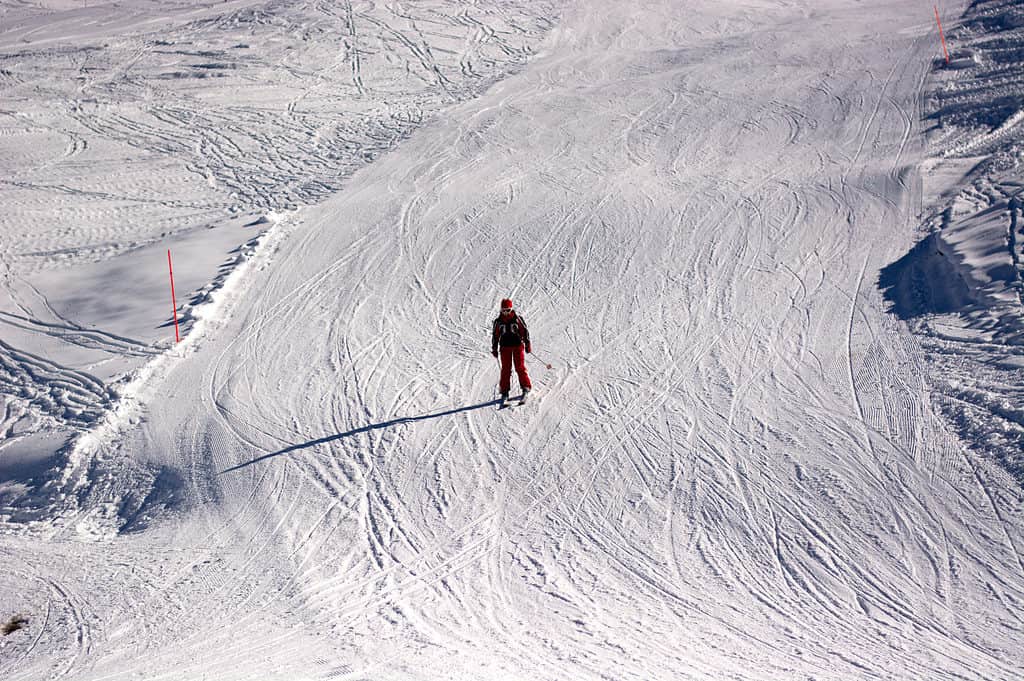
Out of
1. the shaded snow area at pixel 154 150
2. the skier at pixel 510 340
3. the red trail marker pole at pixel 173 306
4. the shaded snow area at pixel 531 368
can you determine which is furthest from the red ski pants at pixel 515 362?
the red trail marker pole at pixel 173 306

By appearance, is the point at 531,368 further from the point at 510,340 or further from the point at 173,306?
the point at 173,306

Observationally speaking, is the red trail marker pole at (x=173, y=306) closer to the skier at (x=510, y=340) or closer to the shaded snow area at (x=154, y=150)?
the shaded snow area at (x=154, y=150)

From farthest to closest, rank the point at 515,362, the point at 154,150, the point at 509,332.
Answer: the point at 154,150 < the point at 515,362 < the point at 509,332

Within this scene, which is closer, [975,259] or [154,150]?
[975,259]

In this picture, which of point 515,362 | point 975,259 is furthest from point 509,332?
point 975,259

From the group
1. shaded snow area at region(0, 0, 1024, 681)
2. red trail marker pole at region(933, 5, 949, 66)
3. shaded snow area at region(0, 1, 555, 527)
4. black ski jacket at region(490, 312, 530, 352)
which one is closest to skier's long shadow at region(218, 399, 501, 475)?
shaded snow area at region(0, 0, 1024, 681)

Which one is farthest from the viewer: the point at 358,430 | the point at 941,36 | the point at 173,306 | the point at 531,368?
the point at 941,36

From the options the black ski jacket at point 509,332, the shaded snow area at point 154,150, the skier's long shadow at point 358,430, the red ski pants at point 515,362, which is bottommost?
the skier's long shadow at point 358,430

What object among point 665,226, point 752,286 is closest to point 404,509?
point 752,286
